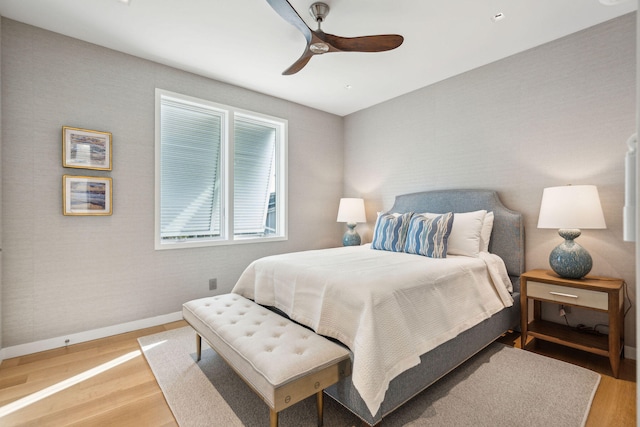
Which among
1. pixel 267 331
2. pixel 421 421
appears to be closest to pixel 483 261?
pixel 421 421

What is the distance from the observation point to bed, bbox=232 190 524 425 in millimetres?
1591

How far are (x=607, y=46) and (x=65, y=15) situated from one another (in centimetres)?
437

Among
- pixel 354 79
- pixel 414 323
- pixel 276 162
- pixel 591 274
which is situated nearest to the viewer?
pixel 414 323

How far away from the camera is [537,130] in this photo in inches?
113

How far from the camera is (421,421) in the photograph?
167 centimetres

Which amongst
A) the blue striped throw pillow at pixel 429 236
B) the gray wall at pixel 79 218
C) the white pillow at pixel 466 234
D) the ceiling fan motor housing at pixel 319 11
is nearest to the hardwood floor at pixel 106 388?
the gray wall at pixel 79 218

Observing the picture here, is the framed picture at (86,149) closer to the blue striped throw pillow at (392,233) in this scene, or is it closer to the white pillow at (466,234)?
the blue striped throw pillow at (392,233)

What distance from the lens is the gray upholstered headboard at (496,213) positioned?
2.88 m

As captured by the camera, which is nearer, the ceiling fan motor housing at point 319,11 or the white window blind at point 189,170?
the ceiling fan motor housing at point 319,11

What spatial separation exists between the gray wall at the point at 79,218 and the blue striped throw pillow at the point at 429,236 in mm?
2162

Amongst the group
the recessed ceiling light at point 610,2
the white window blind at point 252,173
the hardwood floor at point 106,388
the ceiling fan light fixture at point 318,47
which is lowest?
the hardwood floor at point 106,388

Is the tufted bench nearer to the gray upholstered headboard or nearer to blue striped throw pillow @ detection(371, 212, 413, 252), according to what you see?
blue striped throw pillow @ detection(371, 212, 413, 252)

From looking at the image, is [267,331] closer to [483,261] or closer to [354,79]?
[483,261]

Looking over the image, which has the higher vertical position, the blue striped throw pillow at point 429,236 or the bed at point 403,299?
the blue striped throw pillow at point 429,236
